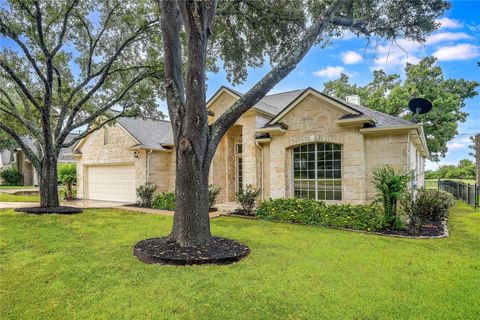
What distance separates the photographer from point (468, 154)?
40.1 m

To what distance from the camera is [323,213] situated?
32.0ft

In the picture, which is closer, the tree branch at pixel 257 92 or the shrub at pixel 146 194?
the tree branch at pixel 257 92

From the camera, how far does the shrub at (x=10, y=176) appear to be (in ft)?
91.3

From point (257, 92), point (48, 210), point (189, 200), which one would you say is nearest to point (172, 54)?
point (257, 92)

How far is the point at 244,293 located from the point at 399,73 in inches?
1037

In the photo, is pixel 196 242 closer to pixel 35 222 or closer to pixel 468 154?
pixel 35 222

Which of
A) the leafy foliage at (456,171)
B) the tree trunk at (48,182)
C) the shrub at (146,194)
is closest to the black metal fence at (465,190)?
the shrub at (146,194)

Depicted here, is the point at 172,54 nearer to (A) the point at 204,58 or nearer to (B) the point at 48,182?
(A) the point at 204,58

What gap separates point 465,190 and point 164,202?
59.3ft

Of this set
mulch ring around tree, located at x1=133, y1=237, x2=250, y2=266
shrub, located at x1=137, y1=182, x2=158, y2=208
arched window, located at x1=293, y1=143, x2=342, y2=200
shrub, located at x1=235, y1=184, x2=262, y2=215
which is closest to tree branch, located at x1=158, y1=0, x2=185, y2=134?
mulch ring around tree, located at x1=133, y1=237, x2=250, y2=266

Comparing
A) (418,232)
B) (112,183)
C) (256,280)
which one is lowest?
(418,232)

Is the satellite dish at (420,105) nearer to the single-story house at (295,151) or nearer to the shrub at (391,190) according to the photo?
the single-story house at (295,151)

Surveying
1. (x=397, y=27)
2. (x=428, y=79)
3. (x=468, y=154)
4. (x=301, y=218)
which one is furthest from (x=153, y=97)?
(x=468, y=154)

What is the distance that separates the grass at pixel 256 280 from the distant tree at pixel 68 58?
5.54 metres
